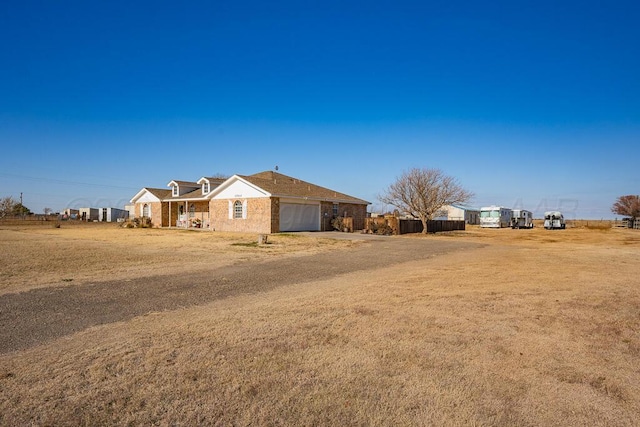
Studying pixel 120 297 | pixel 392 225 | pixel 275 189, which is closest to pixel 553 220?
pixel 392 225

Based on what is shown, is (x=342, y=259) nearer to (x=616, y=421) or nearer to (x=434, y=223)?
(x=616, y=421)

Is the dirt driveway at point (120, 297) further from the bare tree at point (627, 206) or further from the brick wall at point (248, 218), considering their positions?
the bare tree at point (627, 206)

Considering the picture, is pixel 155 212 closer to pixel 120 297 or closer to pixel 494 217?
pixel 120 297

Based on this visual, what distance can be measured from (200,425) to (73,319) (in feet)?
12.7

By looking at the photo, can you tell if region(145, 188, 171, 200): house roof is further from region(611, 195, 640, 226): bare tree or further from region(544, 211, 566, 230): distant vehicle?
region(611, 195, 640, 226): bare tree

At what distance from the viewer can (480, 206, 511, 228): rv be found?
173 ft

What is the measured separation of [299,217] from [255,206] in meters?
3.56

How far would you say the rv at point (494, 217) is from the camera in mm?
52812

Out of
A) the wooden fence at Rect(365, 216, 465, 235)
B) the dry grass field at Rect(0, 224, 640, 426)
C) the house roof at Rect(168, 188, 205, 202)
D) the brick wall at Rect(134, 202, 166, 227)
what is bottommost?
the dry grass field at Rect(0, 224, 640, 426)

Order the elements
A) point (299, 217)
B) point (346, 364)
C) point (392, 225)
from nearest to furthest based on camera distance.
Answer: point (346, 364) → point (299, 217) → point (392, 225)

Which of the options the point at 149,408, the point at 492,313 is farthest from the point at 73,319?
the point at 492,313

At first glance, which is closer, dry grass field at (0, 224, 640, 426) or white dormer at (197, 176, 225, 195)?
dry grass field at (0, 224, 640, 426)

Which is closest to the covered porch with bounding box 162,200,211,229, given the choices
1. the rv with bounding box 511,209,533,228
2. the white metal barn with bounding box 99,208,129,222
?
the white metal barn with bounding box 99,208,129,222

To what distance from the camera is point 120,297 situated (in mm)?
7449
